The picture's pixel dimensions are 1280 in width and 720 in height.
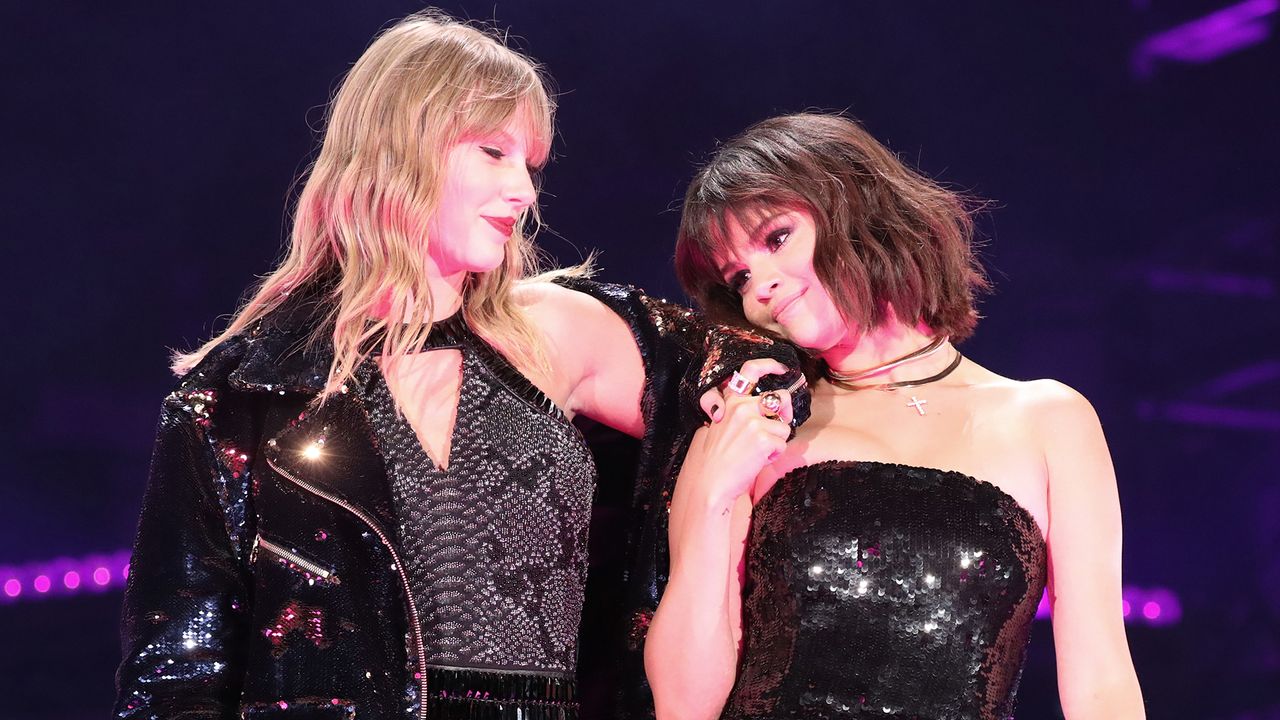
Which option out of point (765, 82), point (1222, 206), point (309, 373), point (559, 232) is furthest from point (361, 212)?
point (1222, 206)

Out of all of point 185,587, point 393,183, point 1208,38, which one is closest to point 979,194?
point 1208,38

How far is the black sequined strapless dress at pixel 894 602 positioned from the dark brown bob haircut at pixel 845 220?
0.33 m

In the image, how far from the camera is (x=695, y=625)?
1967 millimetres

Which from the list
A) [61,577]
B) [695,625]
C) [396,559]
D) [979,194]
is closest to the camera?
[396,559]

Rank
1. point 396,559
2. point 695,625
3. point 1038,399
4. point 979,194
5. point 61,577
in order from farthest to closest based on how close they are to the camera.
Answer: point 979,194 → point 61,577 → point 1038,399 → point 695,625 → point 396,559

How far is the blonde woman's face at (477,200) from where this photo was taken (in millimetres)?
2004

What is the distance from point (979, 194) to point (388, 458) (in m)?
1.74

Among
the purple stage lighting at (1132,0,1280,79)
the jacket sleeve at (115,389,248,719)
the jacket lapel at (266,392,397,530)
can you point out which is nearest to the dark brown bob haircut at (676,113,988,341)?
the jacket lapel at (266,392,397,530)

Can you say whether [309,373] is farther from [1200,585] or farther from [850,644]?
[1200,585]

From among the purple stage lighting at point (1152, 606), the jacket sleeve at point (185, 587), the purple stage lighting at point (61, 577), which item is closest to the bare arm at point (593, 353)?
the jacket sleeve at point (185, 587)

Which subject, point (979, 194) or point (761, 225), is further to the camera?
point (979, 194)

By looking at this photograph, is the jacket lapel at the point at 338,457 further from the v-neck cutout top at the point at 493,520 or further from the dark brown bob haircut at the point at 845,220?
the dark brown bob haircut at the point at 845,220

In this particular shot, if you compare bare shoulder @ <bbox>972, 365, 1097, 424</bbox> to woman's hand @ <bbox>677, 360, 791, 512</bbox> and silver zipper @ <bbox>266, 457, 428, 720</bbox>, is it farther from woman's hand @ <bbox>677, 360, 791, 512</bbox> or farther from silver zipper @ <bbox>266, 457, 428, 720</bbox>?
silver zipper @ <bbox>266, 457, 428, 720</bbox>

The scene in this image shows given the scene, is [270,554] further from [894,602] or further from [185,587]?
[894,602]
